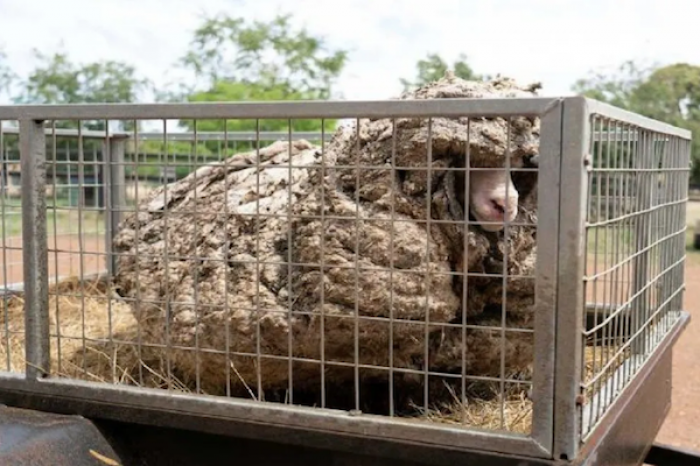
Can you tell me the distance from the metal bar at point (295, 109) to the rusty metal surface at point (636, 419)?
35.2 inches

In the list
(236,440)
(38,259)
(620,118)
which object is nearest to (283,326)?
(236,440)

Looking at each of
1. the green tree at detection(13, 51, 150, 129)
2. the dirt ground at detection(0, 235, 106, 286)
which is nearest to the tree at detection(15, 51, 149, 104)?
the green tree at detection(13, 51, 150, 129)

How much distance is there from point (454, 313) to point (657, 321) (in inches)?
44.0

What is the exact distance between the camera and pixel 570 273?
204 centimetres

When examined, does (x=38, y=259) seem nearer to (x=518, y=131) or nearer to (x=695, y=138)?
(x=518, y=131)

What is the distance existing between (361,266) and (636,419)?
3.71 feet

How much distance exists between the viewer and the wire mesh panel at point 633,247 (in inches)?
94.2

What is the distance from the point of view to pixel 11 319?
456cm

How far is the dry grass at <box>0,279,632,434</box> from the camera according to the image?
2707 millimetres

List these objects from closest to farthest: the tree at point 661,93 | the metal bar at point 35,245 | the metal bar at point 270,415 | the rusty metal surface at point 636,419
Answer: the metal bar at point 270,415 < the rusty metal surface at point 636,419 < the metal bar at point 35,245 < the tree at point 661,93

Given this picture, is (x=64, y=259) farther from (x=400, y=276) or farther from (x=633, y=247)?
(x=633, y=247)

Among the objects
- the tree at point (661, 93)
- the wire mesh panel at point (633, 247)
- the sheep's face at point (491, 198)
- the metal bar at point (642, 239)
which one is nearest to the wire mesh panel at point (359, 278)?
the sheep's face at point (491, 198)

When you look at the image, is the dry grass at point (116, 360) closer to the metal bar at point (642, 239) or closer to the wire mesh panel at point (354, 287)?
the wire mesh panel at point (354, 287)

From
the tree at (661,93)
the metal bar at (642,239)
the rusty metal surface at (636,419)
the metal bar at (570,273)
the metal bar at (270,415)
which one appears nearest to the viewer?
the metal bar at (570,273)
